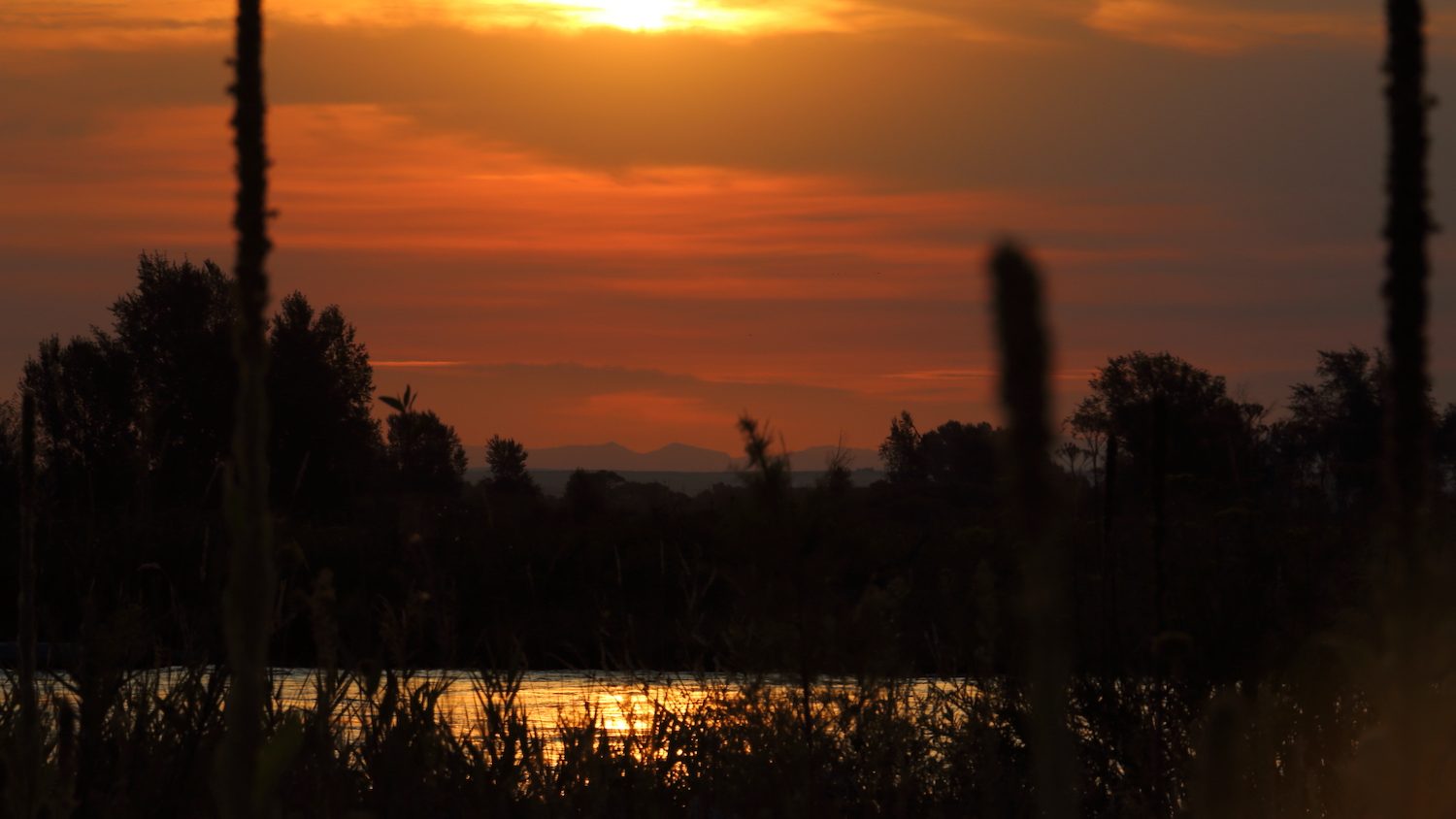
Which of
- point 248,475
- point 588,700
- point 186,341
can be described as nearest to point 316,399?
point 186,341

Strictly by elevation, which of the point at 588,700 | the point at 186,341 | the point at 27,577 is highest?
the point at 186,341

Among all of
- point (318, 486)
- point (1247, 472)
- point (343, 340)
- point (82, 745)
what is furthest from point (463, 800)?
point (343, 340)

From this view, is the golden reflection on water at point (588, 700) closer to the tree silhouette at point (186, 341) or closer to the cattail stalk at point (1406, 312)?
the cattail stalk at point (1406, 312)

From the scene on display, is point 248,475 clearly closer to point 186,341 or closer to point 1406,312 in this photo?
point 1406,312

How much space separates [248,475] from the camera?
23.5 inches

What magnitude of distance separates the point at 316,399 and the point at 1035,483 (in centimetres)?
4864

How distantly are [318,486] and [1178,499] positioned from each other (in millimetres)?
39105

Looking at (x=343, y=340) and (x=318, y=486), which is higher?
(x=343, y=340)

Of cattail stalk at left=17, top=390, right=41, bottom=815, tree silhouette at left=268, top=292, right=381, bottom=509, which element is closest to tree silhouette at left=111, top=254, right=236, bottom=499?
tree silhouette at left=268, top=292, right=381, bottom=509

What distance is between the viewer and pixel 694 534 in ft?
72.8

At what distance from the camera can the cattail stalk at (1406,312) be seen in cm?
55

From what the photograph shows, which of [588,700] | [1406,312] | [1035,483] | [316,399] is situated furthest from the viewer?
[316,399]

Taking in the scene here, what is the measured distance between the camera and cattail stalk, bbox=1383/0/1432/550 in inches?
21.5

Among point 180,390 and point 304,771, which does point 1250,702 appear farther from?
point 180,390
